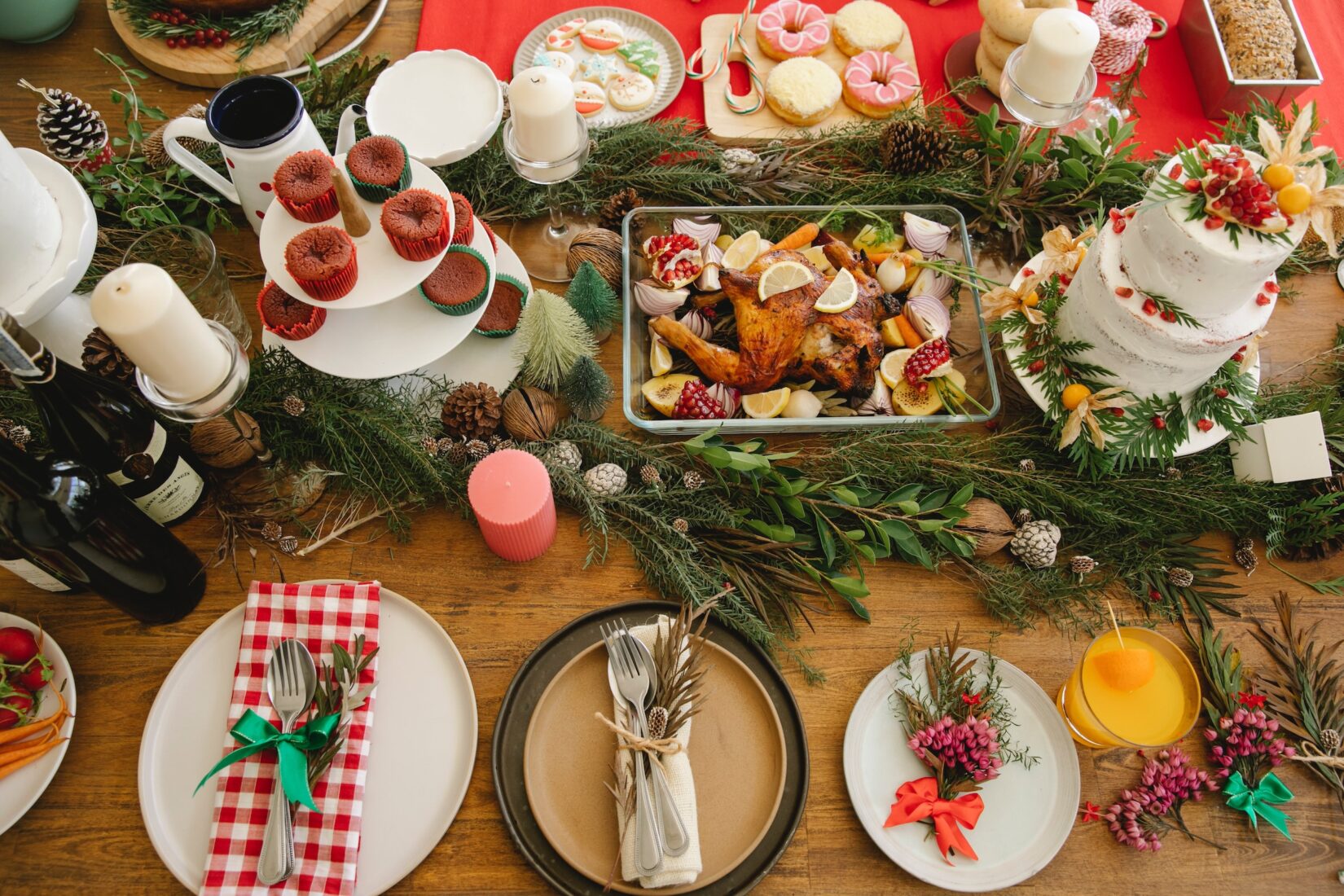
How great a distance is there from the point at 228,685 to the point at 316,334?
1.44ft

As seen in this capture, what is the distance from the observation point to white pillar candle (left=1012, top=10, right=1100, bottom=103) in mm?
1189

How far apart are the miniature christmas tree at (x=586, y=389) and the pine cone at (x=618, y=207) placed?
28 centimetres

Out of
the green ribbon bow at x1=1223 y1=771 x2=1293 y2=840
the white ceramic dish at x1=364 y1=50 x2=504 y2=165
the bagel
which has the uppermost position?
the bagel

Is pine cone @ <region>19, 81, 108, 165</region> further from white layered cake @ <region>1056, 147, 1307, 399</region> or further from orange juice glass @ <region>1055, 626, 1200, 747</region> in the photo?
orange juice glass @ <region>1055, 626, 1200, 747</region>

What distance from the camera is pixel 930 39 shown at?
1.64 meters

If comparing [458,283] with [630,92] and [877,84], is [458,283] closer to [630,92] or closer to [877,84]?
[630,92]

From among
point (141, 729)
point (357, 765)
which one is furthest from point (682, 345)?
point (141, 729)

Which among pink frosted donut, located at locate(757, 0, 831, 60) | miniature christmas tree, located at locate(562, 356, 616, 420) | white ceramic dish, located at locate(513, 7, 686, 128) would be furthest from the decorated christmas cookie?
miniature christmas tree, located at locate(562, 356, 616, 420)

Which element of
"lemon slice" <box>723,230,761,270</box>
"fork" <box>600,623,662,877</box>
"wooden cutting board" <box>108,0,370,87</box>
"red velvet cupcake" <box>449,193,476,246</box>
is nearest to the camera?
"fork" <box>600,623,662,877</box>

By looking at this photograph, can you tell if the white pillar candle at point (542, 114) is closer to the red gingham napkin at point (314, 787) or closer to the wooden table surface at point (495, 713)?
the wooden table surface at point (495, 713)

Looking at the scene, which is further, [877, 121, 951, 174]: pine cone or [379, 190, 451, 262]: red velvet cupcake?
[877, 121, 951, 174]: pine cone

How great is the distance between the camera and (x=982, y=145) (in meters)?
1.45

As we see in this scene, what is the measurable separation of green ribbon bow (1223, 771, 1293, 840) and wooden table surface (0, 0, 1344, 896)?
0.02 m

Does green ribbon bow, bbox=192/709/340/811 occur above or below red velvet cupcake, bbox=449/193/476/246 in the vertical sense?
below
